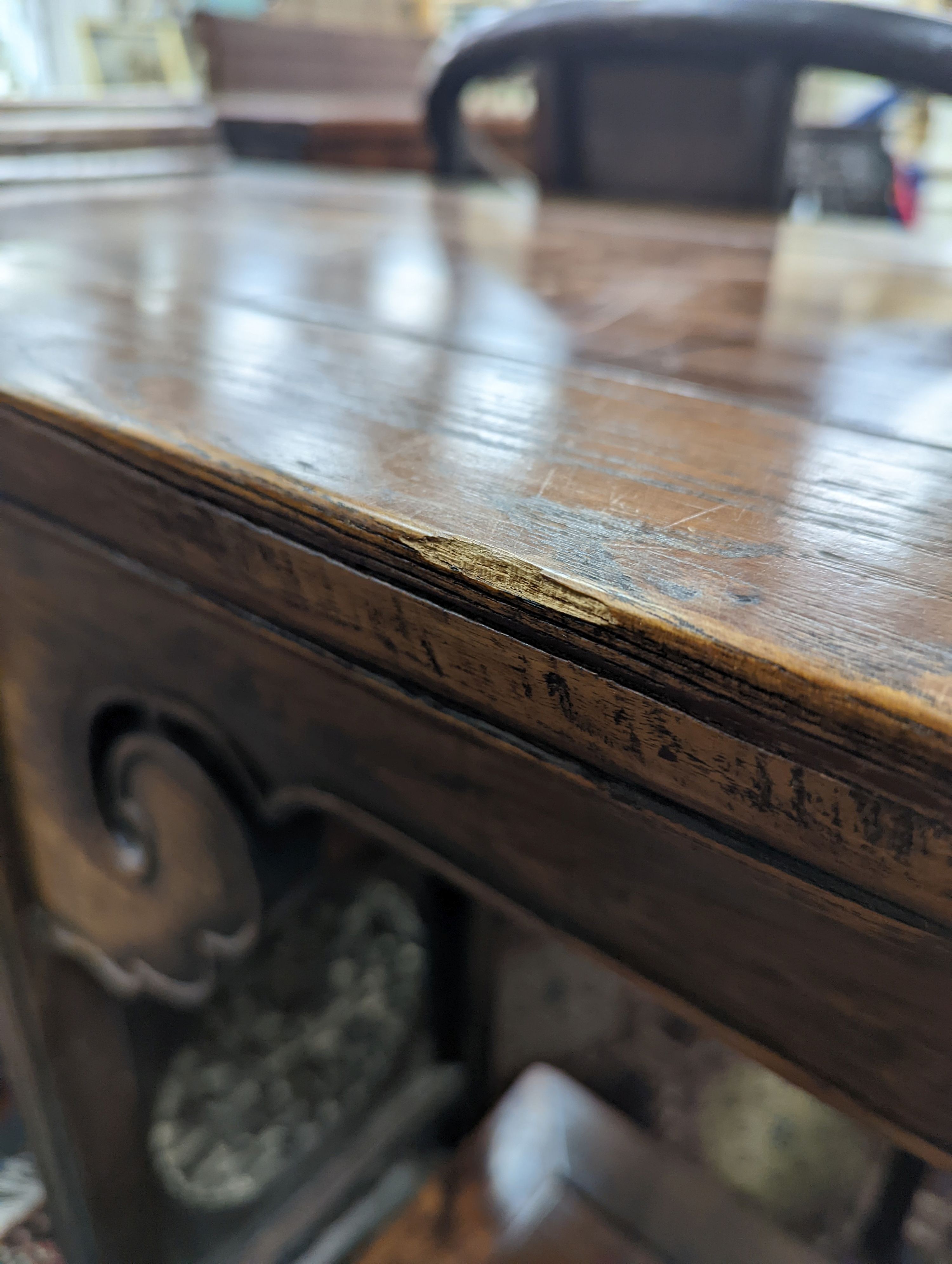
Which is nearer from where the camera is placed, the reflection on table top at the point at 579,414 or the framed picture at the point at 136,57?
the reflection on table top at the point at 579,414

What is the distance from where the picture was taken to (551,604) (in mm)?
187

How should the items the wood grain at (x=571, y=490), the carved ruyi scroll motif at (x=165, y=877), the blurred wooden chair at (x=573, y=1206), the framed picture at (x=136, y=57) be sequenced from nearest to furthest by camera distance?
1. the wood grain at (x=571, y=490)
2. the carved ruyi scroll motif at (x=165, y=877)
3. the blurred wooden chair at (x=573, y=1206)
4. the framed picture at (x=136, y=57)

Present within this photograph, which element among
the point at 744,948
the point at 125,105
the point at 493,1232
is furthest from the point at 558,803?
the point at 125,105

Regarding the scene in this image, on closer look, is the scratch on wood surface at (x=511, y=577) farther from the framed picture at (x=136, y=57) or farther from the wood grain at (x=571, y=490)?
the framed picture at (x=136, y=57)

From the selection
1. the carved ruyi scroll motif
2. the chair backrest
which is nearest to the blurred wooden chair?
the carved ruyi scroll motif

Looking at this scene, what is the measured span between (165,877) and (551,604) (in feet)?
0.81

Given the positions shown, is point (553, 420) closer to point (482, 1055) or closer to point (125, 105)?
point (482, 1055)

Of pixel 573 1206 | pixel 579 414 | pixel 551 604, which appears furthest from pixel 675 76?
pixel 573 1206

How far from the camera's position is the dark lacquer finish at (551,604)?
18cm

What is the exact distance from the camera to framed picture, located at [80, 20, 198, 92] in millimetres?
3176

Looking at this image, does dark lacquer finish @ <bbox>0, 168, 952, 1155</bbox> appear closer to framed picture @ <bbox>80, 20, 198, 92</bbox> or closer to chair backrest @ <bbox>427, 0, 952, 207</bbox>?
chair backrest @ <bbox>427, 0, 952, 207</bbox>

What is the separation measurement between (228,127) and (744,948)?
1495 millimetres

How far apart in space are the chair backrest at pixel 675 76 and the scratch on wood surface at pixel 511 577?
0.58 meters

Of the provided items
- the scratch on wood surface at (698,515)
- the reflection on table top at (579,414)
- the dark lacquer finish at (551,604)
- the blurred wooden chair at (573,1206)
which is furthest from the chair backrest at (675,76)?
the blurred wooden chair at (573,1206)
